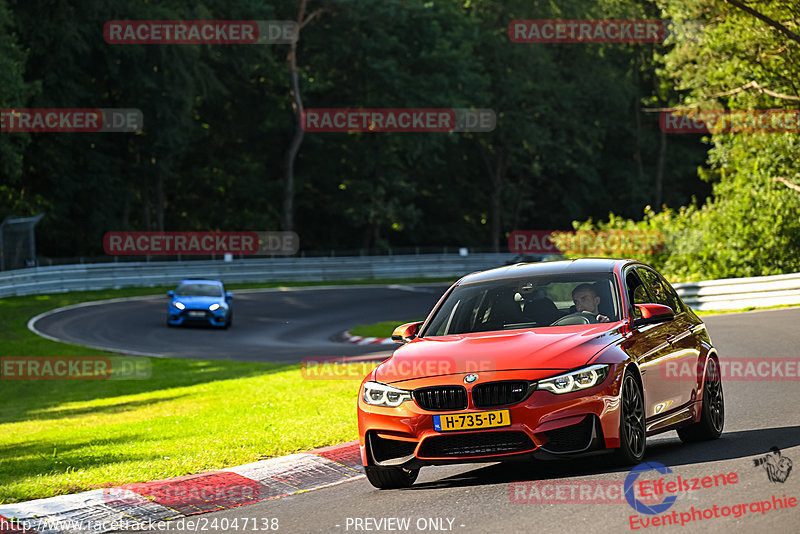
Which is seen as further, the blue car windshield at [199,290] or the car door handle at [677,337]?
the blue car windshield at [199,290]

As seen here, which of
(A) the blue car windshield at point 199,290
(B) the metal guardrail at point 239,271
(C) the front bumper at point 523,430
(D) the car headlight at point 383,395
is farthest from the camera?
(B) the metal guardrail at point 239,271

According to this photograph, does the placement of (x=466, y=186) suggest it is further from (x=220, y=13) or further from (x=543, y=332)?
(x=543, y=332)

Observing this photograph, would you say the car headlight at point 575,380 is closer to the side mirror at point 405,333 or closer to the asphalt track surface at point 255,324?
the side mirror at point 405,333

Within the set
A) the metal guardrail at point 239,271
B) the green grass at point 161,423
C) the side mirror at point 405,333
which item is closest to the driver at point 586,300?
the side mirror at point 405,333

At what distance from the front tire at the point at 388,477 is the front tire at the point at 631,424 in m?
1.57

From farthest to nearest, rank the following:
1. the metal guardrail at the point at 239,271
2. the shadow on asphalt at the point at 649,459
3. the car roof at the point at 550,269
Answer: the metal guardrail at the point at 239,271 → the car roof at the point at 550,269 → the shadow on asphalt at the point at 649,459

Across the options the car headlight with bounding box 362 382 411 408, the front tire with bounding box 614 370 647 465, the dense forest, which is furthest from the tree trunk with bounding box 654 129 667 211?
the car headlight with bounding box 362 382 411 408

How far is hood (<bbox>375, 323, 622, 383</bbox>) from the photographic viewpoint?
799 cm

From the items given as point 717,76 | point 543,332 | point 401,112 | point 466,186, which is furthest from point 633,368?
point 466,186

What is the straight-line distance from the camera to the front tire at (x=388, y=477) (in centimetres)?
838

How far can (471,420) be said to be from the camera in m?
7.84

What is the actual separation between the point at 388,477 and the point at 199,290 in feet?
89.8

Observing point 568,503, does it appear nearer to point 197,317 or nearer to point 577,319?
point 577,319

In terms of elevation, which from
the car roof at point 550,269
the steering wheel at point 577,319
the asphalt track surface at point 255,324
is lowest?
the asphalt track surface at point 255,324
